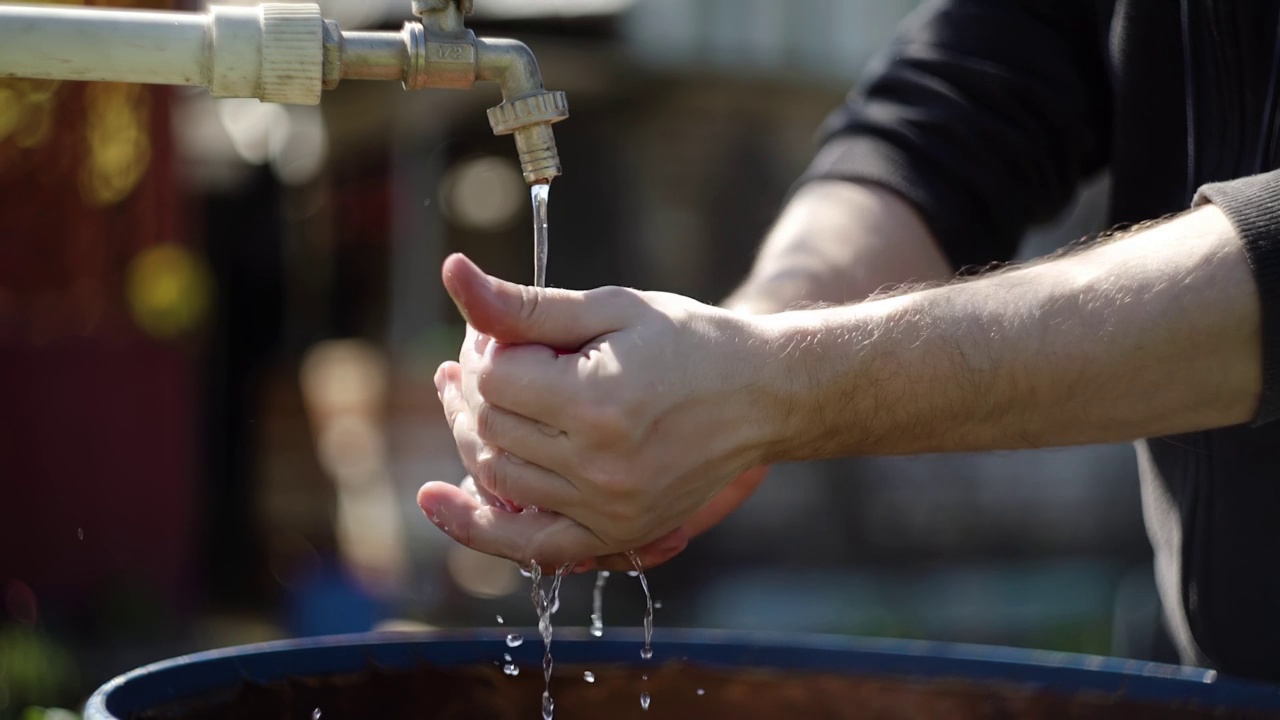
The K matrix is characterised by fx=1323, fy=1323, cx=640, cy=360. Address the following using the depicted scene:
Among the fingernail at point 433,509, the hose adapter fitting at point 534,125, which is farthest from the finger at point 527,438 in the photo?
→ the hose adapter fitting at point 534,125

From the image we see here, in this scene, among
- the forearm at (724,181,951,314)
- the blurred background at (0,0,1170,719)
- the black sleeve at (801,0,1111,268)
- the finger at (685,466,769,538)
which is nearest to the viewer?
the finger at (685,466,769,538)

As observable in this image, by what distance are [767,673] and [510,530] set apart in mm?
361

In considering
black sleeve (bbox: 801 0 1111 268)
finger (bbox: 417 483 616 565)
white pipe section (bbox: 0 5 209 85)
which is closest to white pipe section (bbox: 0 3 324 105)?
white pipe section (bbox: 0 5 209 85)

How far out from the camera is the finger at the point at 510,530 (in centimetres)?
133

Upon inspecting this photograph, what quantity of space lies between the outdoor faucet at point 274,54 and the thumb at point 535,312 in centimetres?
12

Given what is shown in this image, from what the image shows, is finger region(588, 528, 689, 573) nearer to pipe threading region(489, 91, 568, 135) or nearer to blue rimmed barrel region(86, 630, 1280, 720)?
blue rimmed barrel region(86, 630, 1280, 720)

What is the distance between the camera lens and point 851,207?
74.9 inches

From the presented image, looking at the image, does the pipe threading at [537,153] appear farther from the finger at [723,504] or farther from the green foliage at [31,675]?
the green foliage at [31,675]

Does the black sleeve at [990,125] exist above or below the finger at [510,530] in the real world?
above

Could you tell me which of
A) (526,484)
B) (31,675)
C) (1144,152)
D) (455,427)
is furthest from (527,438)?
(31,675)

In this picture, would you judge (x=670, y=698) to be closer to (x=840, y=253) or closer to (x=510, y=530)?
(x=510, y=530)

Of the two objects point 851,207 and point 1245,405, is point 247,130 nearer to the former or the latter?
point 851,207

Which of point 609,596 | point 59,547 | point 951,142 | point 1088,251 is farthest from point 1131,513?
point 1088,251

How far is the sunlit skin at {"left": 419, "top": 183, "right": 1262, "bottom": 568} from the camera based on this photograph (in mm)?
1237
